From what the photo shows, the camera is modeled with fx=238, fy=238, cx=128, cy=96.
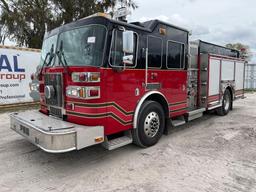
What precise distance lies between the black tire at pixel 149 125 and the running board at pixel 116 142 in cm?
21

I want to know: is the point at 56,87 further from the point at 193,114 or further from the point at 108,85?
the point at 193,114

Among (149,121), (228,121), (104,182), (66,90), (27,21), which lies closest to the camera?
(104,182)

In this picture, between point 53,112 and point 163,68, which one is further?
point 163,68

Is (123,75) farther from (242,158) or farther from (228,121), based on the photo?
(228,121)

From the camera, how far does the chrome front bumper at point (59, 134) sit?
336 cm

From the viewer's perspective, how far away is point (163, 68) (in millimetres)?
5070

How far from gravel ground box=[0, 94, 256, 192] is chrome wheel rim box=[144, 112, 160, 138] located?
32 centimetres

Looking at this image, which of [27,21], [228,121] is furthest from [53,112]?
[27,21]

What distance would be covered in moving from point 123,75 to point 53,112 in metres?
1.55

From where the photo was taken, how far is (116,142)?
416 cm

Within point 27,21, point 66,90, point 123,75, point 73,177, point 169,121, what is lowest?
point 73,177

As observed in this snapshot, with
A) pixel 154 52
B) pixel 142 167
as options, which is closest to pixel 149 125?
pixel 142 167

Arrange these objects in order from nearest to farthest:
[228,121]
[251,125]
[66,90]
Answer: [66,90], [251,125], [228,121]

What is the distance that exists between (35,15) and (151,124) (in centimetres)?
1485
